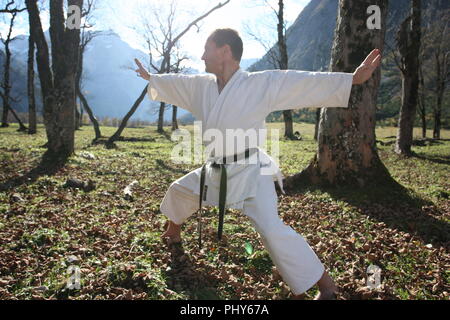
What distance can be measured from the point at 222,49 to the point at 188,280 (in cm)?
263

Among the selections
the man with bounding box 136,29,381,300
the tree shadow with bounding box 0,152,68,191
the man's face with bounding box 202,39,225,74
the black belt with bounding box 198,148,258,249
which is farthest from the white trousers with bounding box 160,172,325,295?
the tree shadow with bounding box 0,152,68,191

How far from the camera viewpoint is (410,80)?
14.6 meters

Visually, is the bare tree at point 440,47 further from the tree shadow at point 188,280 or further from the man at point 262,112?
the tree shadow at point 188,280

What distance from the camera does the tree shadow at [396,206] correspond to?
5.03 m

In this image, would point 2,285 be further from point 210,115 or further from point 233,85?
point 233,85

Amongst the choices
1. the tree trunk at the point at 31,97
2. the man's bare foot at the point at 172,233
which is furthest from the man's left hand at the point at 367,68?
the tree trunk at the point at 31,97

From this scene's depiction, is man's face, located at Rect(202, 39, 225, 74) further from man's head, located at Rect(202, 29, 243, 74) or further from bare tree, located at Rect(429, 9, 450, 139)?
bare tree, located at Rect(429, 9, 450, 139)

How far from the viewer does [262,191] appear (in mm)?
3316

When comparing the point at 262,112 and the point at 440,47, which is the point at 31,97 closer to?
the point at 262,112

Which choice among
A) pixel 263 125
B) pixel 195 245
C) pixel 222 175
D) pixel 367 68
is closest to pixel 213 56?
pixel 263 125

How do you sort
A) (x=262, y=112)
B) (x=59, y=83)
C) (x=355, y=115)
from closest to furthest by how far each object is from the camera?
1. (x=262, y=112)
2. (x=355, y=115)
3. (x=59, y=83)

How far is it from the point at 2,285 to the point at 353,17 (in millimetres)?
7570
